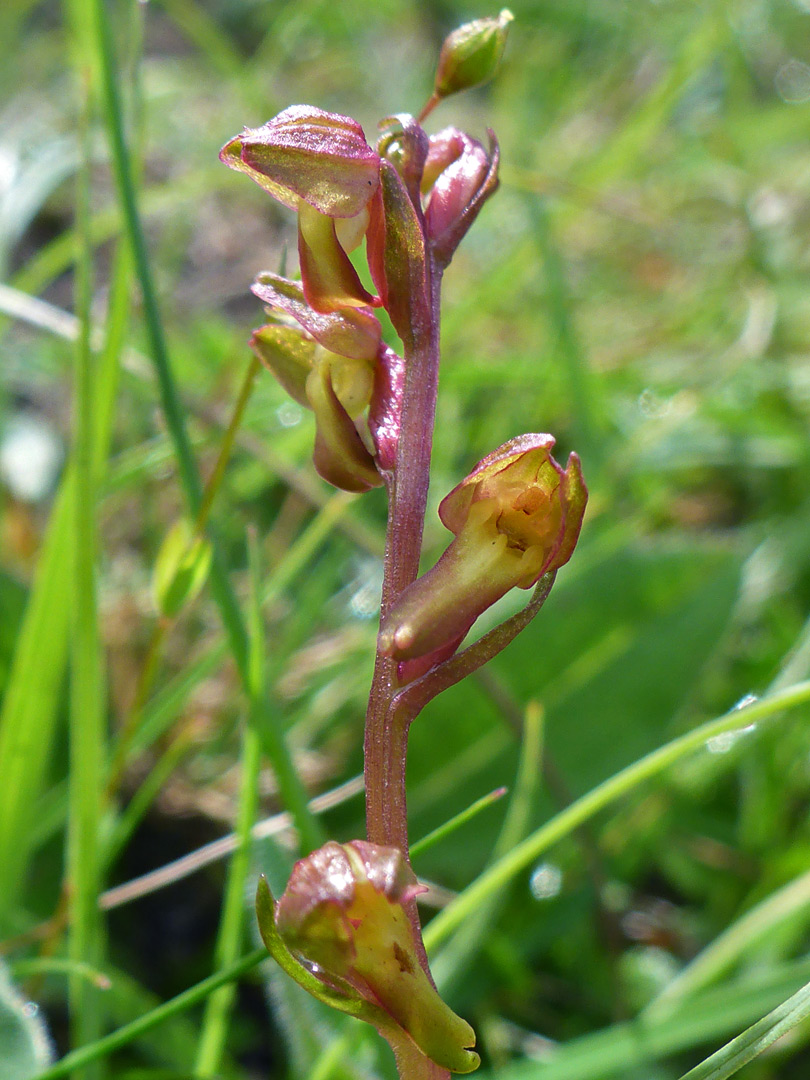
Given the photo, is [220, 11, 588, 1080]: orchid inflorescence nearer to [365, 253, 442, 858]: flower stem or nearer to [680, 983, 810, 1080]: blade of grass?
[365, 253, 442, 858]: flower stem

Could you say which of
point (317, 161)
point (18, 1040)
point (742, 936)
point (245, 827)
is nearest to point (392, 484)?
point (317, 161)

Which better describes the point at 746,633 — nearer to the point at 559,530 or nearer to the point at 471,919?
the point at 471,919

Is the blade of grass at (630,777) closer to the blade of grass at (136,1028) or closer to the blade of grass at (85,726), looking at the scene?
the blade of grass at (136,1028)

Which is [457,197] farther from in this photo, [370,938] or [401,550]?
[370,938]

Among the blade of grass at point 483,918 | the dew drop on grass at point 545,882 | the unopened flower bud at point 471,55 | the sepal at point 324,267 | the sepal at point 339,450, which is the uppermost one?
the unopened flower bud at point 471,55

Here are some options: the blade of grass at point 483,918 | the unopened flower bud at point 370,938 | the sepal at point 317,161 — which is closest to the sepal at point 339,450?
the sepal at point 317,161

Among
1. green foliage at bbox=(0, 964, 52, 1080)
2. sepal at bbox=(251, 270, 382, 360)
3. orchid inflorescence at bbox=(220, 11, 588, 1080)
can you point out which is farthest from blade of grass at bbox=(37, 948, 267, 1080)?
sepal at bbox=(251, 270, 382, 360)

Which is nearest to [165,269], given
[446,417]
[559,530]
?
[446,417]
